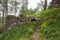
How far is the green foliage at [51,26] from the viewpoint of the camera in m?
11.3

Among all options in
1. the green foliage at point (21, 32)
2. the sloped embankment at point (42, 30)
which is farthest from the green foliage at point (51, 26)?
the green foliage at point (21, 32)

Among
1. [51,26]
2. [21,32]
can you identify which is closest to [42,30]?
[51,26]

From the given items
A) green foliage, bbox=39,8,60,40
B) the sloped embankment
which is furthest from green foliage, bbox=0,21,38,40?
green foliage, bbox=39,8,60,40

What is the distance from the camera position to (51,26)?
1260 centimetres

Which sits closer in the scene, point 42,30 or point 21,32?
point 42,30

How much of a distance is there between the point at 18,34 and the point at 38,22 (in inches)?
73.4

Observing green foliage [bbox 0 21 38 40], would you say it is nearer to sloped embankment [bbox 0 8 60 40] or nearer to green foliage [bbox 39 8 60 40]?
sloped embankment [bbox 0 8 60 40]

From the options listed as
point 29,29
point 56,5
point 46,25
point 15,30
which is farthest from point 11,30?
point 56,5

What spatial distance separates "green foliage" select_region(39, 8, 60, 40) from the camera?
1126 centimetres

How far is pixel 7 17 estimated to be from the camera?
18109 millimetres

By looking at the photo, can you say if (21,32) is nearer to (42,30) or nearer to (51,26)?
(42,30)

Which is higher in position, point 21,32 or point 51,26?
point 51,26

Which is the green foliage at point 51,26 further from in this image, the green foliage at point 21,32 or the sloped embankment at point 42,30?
the green foliage at point 21,32

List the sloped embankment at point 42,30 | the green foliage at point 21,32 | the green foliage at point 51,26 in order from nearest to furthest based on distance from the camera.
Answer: the green foliage at point 51,26 → the sloped embankment at point 42,30 → the green foliage at point 21,32
